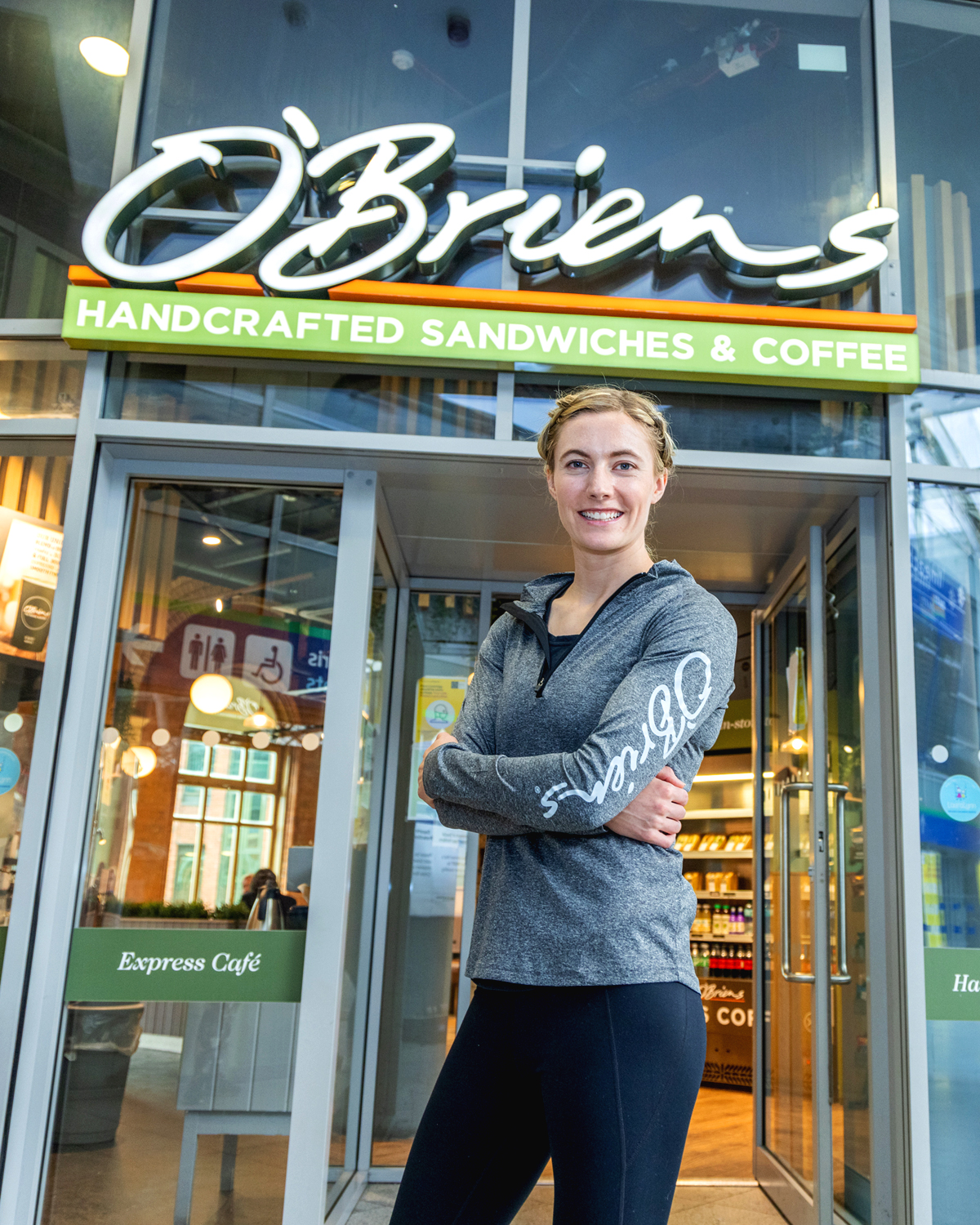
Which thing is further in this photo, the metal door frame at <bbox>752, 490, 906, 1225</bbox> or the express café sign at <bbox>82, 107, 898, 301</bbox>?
the express café sign at <bbox>82, 107, 898, 301</bbox>

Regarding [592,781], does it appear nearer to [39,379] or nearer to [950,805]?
[950,805]

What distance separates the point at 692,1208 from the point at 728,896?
3016mm

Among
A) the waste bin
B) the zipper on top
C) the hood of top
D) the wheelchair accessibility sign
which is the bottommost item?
the waste bin

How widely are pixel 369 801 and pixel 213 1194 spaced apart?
1551mm

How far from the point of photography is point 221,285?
3.30 meters

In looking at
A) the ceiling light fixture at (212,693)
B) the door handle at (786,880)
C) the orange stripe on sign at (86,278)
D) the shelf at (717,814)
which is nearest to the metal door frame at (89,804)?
the ceiling light fixture at (212,693)

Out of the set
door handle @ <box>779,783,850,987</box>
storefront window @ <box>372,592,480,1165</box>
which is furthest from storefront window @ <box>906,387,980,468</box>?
storefront window @ <box>372,592,480,1165</box>

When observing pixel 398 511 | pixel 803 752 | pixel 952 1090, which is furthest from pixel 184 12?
pixel 952 1090

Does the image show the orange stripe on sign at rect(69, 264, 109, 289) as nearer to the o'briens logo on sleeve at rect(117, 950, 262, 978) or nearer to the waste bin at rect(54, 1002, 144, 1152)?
the o'briens logo on sleeve at rect(117, 950, 262, 978)

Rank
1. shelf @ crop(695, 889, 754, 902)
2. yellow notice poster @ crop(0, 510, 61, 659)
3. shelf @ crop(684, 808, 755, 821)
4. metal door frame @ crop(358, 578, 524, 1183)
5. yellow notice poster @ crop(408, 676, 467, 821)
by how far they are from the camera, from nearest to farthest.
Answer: yellow notice poster @ crop(0, 510, 61, 659) → metal door frame @ crop(358, 578, 524, 1183) → yellow notice poster @ crop(408, 676, 467, 821) → shelf @ crop(695, 889, 754, 902) → shelf @ crop(684, 808, 755, 821)

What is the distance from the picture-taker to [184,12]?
3639mm

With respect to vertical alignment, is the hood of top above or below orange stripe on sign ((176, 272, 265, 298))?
below

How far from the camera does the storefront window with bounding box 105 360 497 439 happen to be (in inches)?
131

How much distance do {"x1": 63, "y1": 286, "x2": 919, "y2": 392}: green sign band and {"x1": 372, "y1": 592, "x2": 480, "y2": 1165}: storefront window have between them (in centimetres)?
156
